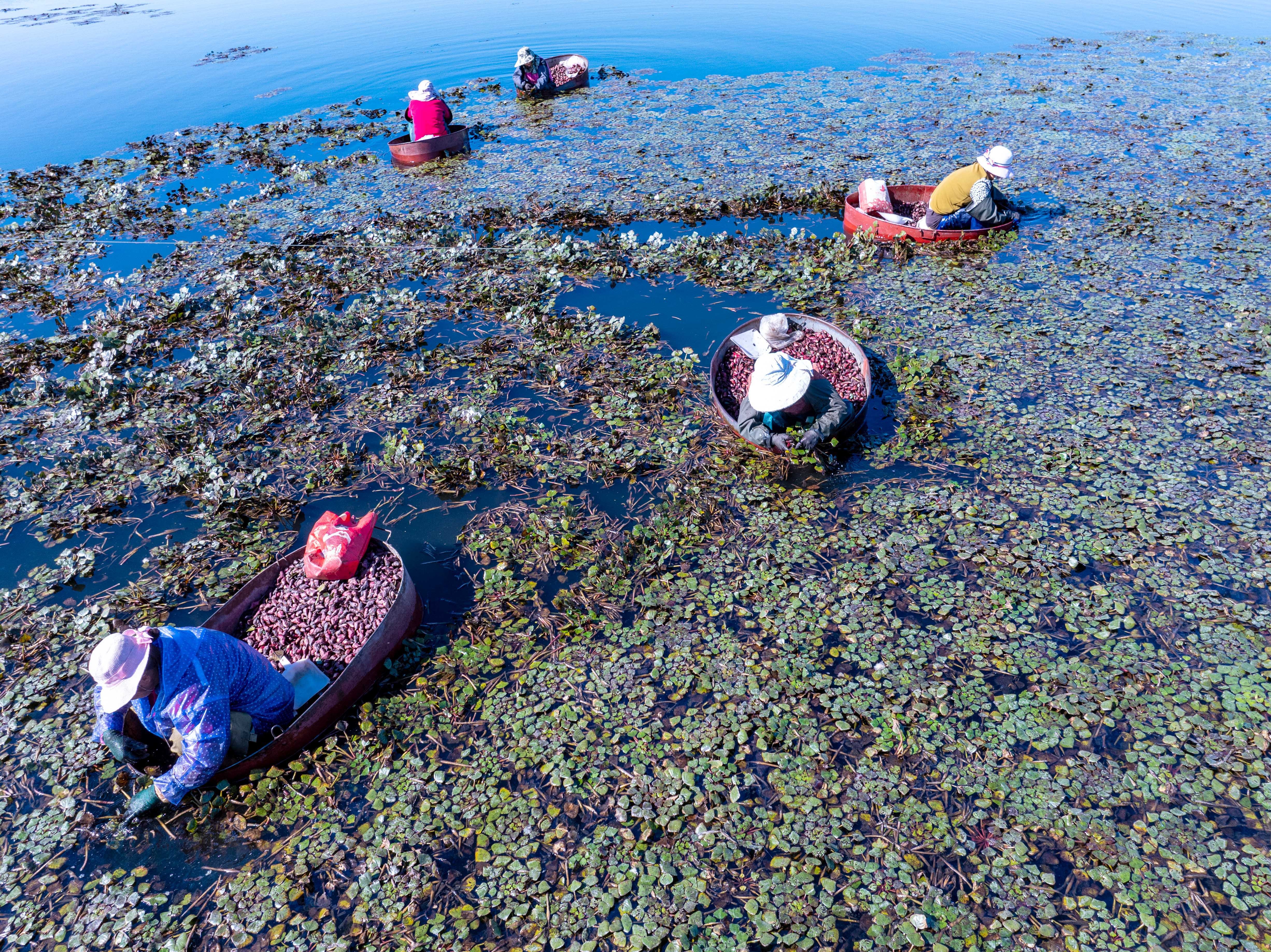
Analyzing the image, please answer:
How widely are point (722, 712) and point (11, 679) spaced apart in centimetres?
636

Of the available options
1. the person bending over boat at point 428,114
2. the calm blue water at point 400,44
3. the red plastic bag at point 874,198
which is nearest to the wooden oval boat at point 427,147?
the person bending over boat at point 428,114

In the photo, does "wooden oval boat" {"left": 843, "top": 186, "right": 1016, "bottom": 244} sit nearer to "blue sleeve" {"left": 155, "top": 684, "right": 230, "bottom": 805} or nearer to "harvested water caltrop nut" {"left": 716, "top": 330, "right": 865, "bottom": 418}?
"harvested water caltrop nut" {"left": 716, "top": 330, "right": 865, "bottom": 418}

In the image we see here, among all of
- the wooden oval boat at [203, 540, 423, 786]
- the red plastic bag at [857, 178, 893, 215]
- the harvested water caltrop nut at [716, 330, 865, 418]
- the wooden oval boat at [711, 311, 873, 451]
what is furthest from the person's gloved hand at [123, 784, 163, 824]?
the red plastic bag at [857, 178, 893, 215]

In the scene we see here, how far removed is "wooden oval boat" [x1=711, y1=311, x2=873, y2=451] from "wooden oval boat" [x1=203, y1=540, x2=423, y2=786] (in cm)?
407

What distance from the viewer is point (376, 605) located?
6.04 m

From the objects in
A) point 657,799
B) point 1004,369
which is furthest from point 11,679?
point 1004,369

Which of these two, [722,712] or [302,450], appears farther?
[302,450]

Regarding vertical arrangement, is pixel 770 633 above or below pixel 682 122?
below

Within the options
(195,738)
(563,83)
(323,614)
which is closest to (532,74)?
(563,83)

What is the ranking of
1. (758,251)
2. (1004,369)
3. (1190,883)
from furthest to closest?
(758,251) < (1004,369) < (1190,883)

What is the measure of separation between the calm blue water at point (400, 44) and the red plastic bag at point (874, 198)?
38.1ft

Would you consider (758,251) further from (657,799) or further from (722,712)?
(657,799)

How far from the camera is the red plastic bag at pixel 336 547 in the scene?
19.9 feet

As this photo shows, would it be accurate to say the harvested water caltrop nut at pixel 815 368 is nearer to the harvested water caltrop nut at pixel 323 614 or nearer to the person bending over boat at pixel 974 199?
the harvested water caltrop nut at pixel 323 614
